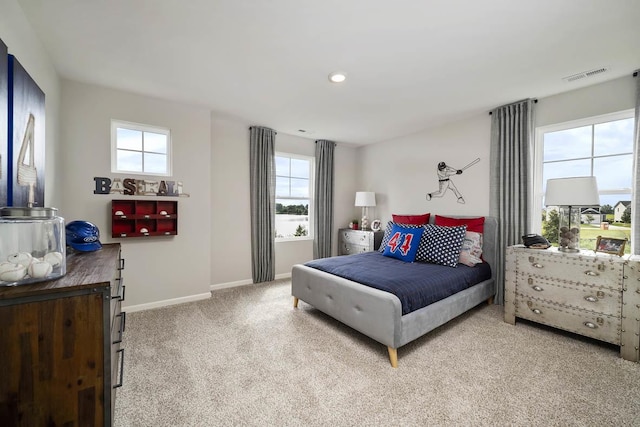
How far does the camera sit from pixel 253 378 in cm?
182

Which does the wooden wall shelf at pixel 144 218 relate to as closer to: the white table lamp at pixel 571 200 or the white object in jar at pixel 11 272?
the white object in jar at pixel 11 272

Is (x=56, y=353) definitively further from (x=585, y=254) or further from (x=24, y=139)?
(x=585, y=254)

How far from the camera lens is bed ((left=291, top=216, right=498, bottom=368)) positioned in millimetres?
1994

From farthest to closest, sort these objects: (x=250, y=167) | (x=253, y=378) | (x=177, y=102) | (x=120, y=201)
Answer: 1. (x=250, y=167)
2. (x=177, y=102)
3. (x=120, y=201)
4. (x=253, y=378)

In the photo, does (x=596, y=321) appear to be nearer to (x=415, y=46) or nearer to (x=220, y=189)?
(x=415, y=46)

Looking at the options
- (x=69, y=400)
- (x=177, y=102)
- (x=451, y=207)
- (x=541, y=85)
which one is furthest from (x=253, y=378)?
(x=541, y=85)

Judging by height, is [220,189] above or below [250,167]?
below

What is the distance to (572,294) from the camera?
230 cm

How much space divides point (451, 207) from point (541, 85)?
65.6 inches

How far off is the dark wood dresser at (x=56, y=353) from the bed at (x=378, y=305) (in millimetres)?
1634

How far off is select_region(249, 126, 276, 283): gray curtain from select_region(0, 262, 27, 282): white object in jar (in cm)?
299

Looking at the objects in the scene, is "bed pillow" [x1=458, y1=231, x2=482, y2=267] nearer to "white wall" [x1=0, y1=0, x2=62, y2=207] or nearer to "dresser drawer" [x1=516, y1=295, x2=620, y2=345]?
"dresser drawer" [x1=516, y1=295, x2=620, y2=345]

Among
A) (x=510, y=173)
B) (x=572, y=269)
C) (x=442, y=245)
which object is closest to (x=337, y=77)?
(x=442, y=245)

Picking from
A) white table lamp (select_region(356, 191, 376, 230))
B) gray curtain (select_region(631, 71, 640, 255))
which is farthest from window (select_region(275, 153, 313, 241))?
gray curtain (select_region(631, 71, 640, 255))
